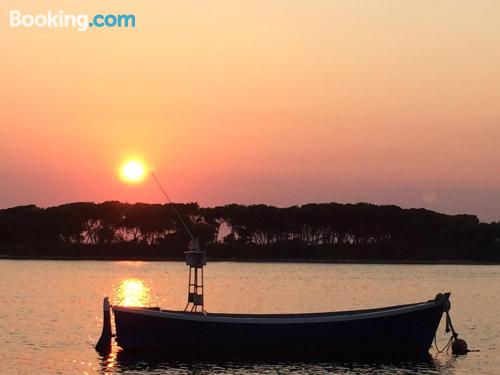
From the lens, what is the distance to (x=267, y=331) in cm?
4503

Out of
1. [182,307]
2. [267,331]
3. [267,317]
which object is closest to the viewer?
[267,331]

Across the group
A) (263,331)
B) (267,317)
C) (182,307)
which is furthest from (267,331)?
(182,307)

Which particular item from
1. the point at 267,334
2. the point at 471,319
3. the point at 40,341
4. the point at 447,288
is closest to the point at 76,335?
the point at 40,341

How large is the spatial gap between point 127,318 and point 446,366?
50.2 ft

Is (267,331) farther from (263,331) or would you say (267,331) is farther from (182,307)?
(182,307)

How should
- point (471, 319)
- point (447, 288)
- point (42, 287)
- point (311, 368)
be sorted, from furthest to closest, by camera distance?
point (447, 288) < point (42, 287) < point (471, 319) < point (311, 368)

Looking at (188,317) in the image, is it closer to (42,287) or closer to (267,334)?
(267,334)

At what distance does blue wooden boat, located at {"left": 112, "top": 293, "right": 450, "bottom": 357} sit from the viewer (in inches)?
1770

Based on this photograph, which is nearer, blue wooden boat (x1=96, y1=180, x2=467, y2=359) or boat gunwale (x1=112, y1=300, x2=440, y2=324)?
boat gunwale (x1=112, y1=300, x2=440, y2=324)

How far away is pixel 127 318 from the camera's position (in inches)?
1799

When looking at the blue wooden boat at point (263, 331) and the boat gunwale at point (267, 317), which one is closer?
the boat gunwale at point (267, 317)

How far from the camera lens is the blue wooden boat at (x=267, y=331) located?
44969mm

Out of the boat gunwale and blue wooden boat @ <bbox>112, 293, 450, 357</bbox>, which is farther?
blue wooden boat @ <bbox>112, 293, 450, 357</bbox>

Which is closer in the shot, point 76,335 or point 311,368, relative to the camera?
point 311,368
